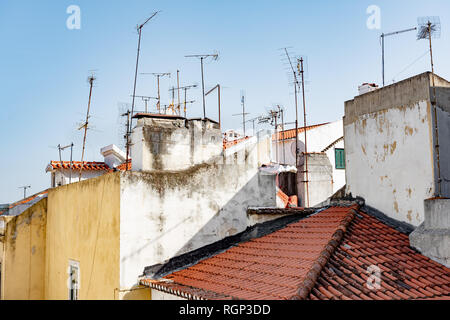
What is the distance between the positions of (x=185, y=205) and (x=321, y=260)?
142 inches

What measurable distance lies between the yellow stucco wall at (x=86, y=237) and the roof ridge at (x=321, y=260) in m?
4.04

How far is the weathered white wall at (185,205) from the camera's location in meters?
9.04

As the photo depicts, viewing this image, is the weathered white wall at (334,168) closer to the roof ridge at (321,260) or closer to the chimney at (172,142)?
the chimney at (172,142)

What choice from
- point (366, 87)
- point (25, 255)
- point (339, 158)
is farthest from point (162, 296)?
point (339, 158)

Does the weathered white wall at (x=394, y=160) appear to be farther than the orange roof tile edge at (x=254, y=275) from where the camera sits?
Yes

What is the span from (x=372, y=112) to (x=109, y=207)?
20.5 feet

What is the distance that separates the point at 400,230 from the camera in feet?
29.8

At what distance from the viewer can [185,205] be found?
32.2 feet

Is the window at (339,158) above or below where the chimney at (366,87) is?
below

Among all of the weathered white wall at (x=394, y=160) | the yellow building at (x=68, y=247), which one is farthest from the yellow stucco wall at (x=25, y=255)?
the weathered white wall at (x=394, y=160)

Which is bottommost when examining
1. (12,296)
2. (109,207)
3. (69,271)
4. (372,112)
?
(12,296)

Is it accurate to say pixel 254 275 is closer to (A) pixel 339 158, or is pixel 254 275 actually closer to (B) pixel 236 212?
(B) pixel 236 212
